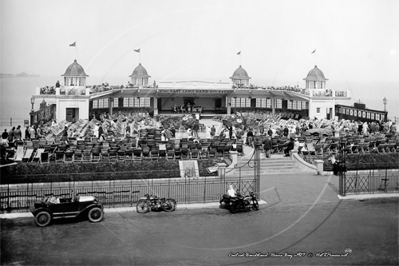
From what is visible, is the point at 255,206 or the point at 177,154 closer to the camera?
the point at 255,206

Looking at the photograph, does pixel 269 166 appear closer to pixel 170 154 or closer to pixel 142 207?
pixel 170 154

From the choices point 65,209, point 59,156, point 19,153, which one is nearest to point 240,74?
point 59,156

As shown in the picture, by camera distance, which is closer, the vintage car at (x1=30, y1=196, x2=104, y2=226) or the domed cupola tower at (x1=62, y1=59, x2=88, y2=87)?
the vintage car at (x1=30, y1=196, x2=104, y2=226)

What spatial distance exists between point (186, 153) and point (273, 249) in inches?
564

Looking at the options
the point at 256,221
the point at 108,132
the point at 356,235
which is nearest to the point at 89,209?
the point at 256,221

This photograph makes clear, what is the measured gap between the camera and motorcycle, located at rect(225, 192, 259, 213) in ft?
76.6

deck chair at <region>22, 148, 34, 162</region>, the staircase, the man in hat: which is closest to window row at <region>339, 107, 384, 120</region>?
the man in hat

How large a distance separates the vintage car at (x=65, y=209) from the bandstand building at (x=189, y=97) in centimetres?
3356

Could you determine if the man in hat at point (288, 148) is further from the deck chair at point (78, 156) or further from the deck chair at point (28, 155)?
the deck chair at point (28, 155)

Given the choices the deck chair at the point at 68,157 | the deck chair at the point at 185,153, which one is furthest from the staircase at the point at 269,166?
the deck chair at the point at 68,157

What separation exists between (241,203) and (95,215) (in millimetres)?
5858

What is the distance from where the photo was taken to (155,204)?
2342 centimetres

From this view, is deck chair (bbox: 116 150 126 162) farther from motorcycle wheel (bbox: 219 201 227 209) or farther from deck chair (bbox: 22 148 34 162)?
motorcycle wheel (bbox: 219 201 227 209)

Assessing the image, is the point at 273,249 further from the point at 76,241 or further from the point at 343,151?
the point at 343,151
